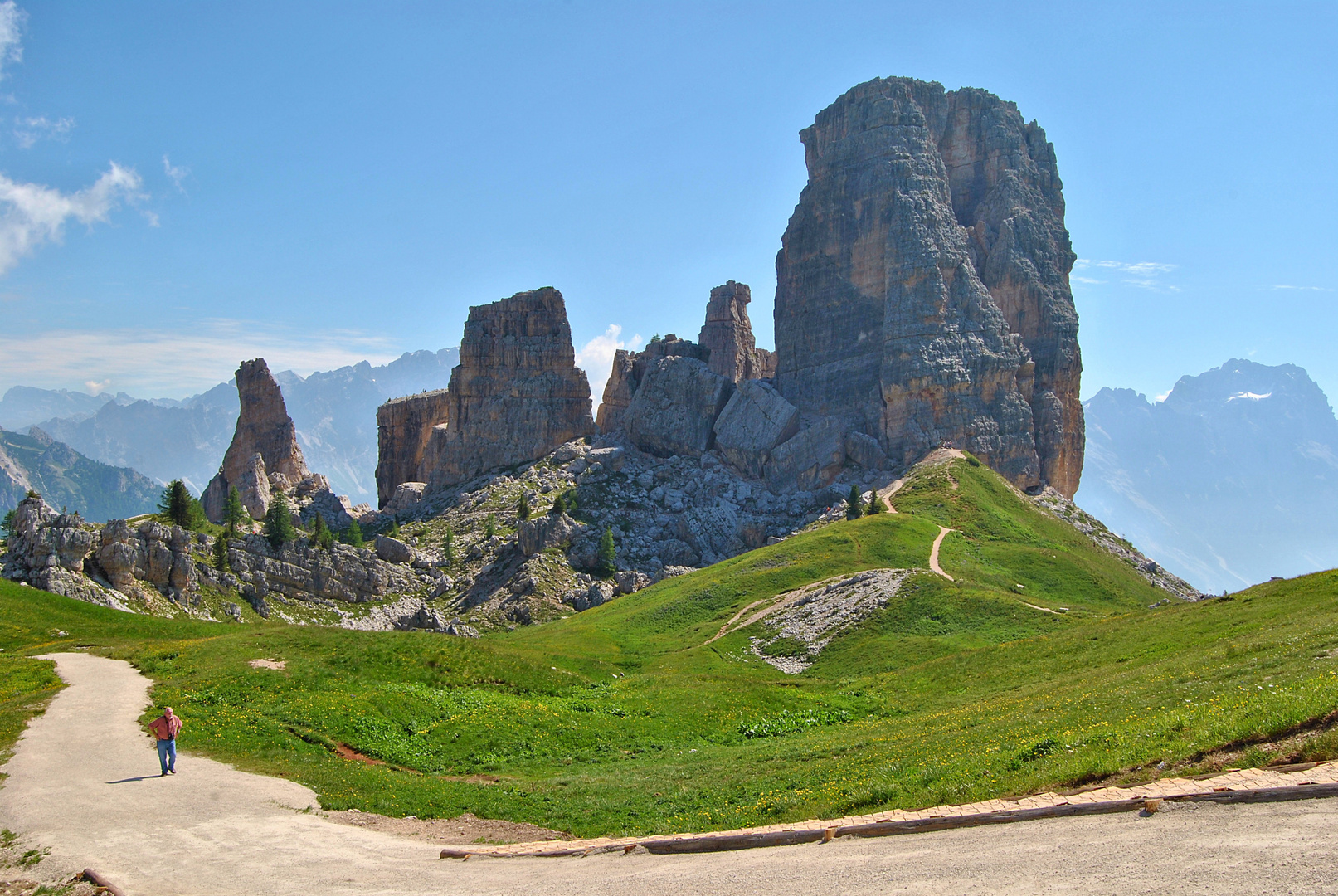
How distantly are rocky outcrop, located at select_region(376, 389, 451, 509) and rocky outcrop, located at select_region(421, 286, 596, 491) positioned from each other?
16.0 metres

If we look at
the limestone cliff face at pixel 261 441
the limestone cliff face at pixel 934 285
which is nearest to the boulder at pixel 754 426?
the limestone cliff face at pixel 934 285

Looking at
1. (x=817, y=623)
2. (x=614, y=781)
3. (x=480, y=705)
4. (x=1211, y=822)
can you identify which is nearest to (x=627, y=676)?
(x=480, y=705)

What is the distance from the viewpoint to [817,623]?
6694cm

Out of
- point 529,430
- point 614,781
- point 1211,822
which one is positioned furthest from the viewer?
point 529,430

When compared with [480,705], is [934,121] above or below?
above

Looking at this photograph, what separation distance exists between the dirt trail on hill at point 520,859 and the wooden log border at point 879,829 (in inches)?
11.3

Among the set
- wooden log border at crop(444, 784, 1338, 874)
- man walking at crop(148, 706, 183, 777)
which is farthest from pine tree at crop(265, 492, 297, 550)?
wooden log border at crop(444, 784, 1338, 874)

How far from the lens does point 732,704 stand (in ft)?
136

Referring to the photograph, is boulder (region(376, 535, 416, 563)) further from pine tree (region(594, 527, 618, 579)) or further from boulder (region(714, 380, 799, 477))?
boulder (region(714, 380, 799, 477))

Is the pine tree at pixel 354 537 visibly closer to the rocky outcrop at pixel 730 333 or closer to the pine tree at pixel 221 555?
the pine tree at pixel 221 555

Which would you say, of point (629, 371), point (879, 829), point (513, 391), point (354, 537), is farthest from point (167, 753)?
point (629, 371)

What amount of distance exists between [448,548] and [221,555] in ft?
107

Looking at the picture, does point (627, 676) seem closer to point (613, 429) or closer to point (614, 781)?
point (614, 781)

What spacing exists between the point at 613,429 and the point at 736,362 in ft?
101
